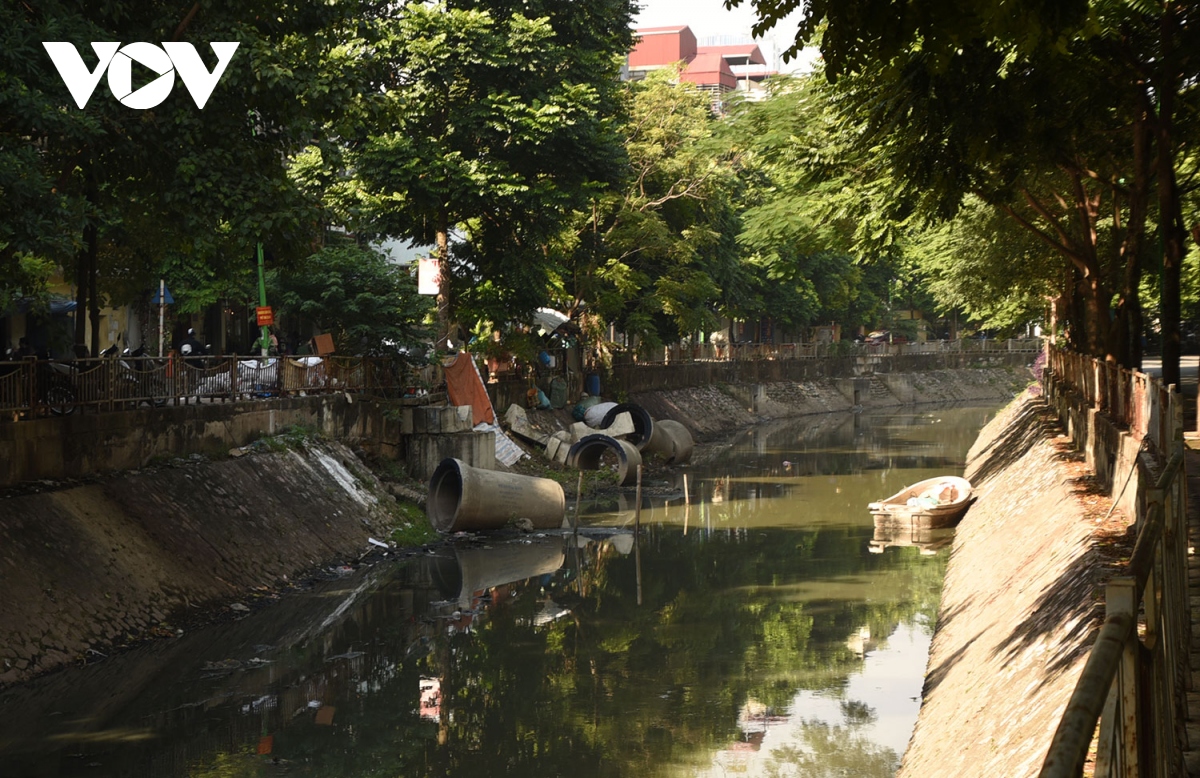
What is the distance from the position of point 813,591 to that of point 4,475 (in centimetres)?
1404

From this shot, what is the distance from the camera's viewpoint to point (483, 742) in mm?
16312

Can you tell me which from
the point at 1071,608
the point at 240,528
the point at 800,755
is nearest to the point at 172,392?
the point at 240,528

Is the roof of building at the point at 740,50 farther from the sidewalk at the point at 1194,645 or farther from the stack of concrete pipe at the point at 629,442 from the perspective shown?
the sidewalk at the point at 1194,645

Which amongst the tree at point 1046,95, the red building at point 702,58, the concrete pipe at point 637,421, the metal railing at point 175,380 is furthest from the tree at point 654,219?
the red building at point 702,58

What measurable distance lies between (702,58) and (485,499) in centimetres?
11553

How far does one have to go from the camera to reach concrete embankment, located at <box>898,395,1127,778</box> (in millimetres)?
10750

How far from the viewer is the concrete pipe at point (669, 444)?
153ft

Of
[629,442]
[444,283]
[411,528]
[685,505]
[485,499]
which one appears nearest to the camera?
[411,528]

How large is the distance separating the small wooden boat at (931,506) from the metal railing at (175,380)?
12412mm

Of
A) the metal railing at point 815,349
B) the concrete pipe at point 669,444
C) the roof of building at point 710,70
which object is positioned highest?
the roof of building at point 710,70

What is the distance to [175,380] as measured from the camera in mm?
25359

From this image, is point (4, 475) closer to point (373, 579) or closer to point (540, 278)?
point (373, 579)

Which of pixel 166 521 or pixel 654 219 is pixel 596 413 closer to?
pixel 654 219

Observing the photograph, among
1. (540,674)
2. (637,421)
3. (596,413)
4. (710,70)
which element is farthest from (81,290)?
(710,70)
